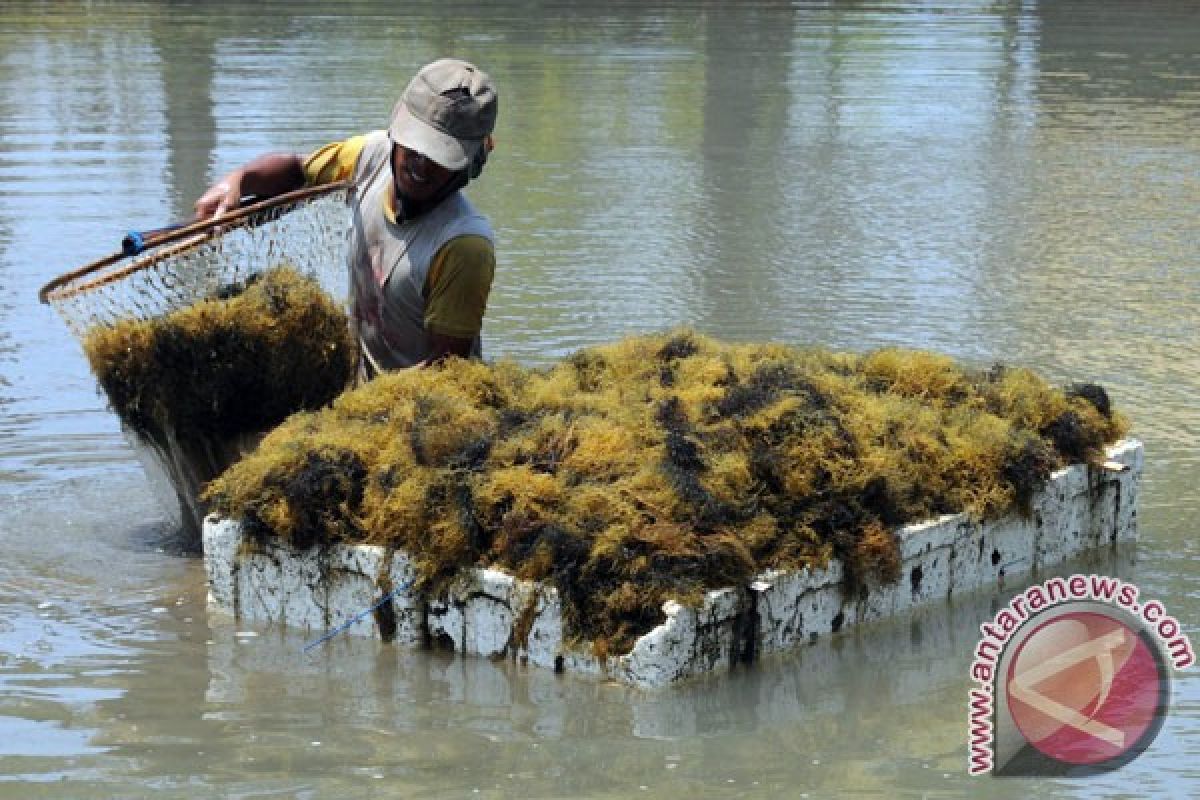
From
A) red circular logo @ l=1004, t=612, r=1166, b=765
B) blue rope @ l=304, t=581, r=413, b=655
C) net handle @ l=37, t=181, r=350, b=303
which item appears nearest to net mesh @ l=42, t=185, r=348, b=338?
net handle @ l=37, t=181, r=350, b=303

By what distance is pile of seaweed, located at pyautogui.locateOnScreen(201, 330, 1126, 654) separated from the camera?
6.20 metres

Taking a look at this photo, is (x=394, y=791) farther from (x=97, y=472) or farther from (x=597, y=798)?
(x=97, y=472)

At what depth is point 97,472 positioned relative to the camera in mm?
8781

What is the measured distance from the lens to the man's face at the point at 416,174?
22.8ft

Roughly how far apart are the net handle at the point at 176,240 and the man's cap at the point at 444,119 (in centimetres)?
59

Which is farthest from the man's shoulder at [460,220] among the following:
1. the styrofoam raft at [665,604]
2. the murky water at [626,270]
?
the murky water at [626,270]

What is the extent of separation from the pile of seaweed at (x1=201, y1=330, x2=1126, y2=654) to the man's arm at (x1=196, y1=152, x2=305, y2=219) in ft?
3.12

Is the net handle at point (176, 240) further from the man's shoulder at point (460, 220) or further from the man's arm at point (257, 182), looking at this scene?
the man's shoulder at point (460, 220)

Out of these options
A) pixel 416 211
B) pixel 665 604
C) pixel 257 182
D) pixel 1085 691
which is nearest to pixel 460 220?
pixel 416 211

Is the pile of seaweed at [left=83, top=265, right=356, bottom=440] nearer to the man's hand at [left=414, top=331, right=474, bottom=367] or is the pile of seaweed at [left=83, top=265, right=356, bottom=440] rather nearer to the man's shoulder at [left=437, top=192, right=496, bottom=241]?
the man's hand at [left=414, top=331, right=474, bottom=367]

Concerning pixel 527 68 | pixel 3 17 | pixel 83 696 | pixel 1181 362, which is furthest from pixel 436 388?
pixel 3 17

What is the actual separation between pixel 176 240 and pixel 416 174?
966 mm

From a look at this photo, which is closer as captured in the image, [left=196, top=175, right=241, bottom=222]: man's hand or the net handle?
the net handle

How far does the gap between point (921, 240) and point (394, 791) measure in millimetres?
8694
